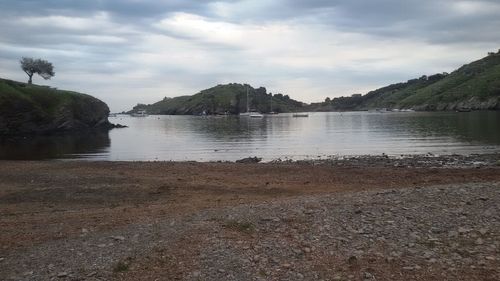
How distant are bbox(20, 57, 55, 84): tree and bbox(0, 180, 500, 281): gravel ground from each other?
12390 centimetres

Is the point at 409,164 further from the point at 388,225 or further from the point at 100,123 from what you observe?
the point at 100,123

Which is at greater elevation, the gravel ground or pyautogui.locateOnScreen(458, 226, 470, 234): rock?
pyautogui.locateOnScreen(458, 226, 470, 234): rock

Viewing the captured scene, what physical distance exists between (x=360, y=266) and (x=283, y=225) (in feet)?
10.3

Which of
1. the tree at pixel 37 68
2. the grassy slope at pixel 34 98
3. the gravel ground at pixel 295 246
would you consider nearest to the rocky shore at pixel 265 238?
the gravel ground at pixel 295 246

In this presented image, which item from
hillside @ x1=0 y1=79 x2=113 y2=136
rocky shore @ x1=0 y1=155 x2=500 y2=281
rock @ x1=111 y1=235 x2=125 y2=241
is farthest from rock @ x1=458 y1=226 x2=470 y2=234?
hillside @ x1=0 y1=79 x2=113 y2=136

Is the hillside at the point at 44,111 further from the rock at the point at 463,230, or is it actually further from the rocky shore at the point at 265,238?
the rock at the point at 463,230

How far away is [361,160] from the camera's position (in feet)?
124

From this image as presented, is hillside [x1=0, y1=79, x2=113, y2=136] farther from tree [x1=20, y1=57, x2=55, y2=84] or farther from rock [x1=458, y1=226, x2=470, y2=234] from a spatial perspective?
rock [x1=458, y1=226, x2=470, y2=234]

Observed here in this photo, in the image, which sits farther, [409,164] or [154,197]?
[409,164]

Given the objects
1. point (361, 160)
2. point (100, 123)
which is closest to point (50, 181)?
point (361, 160)

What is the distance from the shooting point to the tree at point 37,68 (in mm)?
122312

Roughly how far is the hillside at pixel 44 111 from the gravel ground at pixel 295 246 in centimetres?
8014

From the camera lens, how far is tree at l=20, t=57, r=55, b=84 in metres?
122

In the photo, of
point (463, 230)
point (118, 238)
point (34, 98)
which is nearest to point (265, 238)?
point (118, 238)
